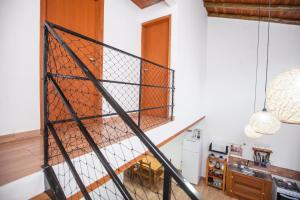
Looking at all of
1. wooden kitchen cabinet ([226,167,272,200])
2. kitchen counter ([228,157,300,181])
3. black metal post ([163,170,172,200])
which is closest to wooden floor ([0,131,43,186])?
black metal post ([163,170,172,200])

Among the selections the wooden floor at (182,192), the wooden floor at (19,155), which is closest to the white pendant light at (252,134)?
the wooden floor at (182,192)

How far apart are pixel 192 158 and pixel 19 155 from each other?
5.07 meters

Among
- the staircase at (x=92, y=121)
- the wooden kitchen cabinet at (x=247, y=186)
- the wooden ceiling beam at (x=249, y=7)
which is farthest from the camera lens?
the wooden kitchen cabinet at (x=247, y=186)

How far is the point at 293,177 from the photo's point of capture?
423cm

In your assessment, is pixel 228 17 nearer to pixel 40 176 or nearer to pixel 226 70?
pixel 226 70

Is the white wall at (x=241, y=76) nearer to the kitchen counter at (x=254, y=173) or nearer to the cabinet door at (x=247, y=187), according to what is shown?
the kitchen counter at (x=254, y=173)

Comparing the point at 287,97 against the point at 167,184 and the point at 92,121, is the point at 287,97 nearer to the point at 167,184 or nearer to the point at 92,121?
the point at 167,184

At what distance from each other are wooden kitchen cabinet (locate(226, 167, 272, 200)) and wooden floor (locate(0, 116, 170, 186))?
5217 millimetres

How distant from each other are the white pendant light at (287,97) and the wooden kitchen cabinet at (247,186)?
14.3 feet

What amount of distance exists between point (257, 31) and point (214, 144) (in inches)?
149

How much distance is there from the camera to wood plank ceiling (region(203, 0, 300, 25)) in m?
3.61

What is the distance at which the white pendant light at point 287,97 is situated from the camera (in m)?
1.21

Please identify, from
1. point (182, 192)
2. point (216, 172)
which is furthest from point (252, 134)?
point (182, 192)

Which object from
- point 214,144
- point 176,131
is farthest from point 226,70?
point 176,131
